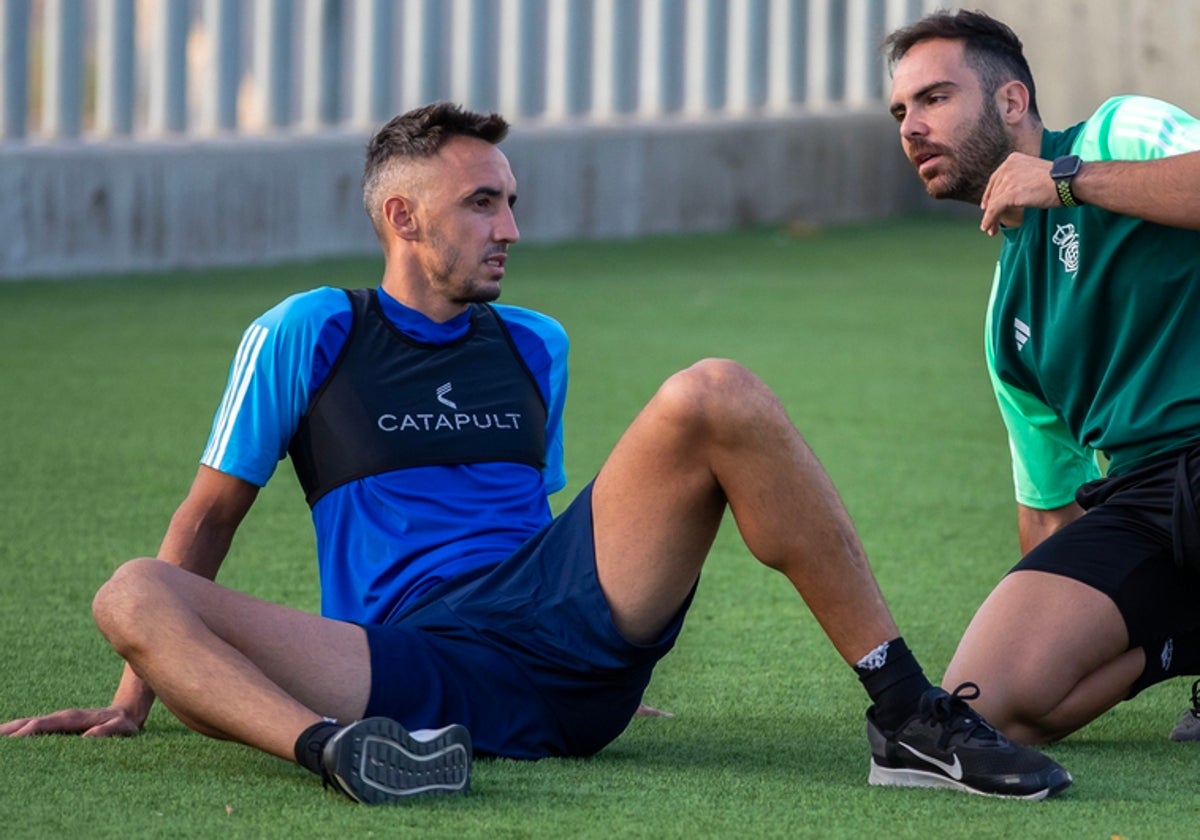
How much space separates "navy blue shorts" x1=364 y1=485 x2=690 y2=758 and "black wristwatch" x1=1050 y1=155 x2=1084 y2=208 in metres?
1.08

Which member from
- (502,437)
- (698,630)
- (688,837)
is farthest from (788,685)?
(688,837)

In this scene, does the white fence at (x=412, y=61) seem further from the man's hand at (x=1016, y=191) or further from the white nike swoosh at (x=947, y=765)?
the white nike swoosh at (x=947, y=765)

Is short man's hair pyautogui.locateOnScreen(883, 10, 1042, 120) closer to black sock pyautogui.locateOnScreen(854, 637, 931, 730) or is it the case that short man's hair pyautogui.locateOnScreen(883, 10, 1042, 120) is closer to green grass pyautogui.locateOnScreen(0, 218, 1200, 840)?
green grass pyautogui.locateOnScreen(0, 218, 1200, 840)

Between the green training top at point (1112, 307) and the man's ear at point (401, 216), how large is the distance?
1168mm

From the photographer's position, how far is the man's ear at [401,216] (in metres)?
3.82

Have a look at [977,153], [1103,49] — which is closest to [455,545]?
[977,153]

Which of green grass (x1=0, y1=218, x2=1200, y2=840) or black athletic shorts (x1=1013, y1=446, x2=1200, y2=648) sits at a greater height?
black athletic shorts (x1=1013, y1=446, x2=1200, y2=648)

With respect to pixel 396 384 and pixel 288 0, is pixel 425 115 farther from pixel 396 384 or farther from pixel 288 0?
pixel 288 0

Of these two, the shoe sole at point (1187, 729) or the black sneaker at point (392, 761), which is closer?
the black sneaker at point (392, 761)

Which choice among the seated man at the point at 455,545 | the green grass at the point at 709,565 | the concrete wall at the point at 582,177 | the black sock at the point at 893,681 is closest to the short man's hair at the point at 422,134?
the seated man at the point at 455,545

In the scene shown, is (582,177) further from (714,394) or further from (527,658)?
(714,394)

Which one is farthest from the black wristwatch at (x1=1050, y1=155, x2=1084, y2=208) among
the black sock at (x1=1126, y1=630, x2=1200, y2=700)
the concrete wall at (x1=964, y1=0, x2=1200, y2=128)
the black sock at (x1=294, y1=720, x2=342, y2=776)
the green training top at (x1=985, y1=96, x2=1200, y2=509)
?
the concrete wall at (x1=964, y1=0, x2=1200, y2=128)

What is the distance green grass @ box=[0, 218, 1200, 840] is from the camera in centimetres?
309

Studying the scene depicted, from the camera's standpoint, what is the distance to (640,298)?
10211 mm
